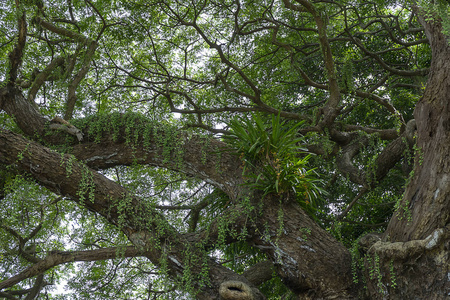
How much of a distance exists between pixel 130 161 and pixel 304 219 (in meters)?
1.65

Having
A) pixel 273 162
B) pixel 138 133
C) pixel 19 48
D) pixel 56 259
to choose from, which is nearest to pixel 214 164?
pixel 273 162

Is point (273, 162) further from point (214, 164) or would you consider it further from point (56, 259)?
point (56, 259)

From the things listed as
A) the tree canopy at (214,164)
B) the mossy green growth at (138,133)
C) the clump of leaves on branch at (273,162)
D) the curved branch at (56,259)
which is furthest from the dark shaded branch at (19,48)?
the clump of leaves on branch at (273,162)

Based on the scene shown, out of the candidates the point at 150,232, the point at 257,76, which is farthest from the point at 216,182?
the point at 257,76

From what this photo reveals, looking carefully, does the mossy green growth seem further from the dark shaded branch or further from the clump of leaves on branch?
the dark shaded branch

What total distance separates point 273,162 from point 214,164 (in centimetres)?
56

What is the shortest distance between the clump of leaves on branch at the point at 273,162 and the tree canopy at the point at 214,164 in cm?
1

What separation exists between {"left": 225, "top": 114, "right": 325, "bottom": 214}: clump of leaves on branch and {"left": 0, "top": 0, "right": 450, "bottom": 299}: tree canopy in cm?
1

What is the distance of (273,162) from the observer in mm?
3305

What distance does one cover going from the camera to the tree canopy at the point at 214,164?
117 inches

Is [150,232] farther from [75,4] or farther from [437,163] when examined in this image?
[75,4]

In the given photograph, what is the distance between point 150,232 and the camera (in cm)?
329

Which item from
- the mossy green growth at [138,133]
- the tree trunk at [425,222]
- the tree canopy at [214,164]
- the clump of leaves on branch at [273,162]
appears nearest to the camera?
the tree trunk at [425,222]

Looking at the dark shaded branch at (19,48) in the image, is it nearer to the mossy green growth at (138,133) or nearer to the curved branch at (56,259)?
the mossy green growth at (138,133)
